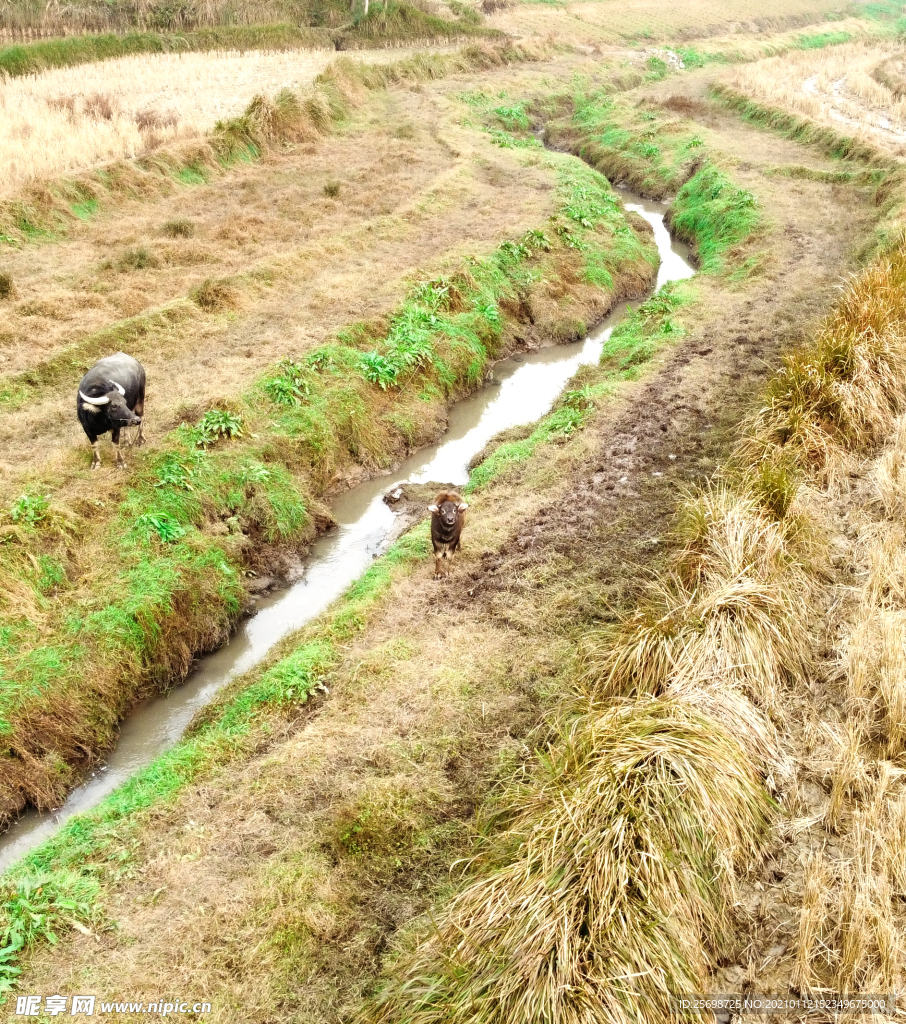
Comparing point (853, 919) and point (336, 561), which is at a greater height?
point (853, 919)

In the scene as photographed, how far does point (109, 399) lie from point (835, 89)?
134ft

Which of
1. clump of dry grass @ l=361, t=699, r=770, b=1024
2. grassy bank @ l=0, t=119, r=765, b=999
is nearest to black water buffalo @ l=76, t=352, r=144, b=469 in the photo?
grassy bank @ l=0, t=119, r=765, b=999

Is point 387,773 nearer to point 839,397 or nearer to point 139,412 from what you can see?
point 139,412

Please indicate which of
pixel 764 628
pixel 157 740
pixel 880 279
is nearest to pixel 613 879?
pixel 764 628

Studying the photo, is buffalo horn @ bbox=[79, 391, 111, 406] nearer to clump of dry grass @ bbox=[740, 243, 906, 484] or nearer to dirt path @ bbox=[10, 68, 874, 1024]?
dirt path @ bbox=[10, 68, 874, 1024]

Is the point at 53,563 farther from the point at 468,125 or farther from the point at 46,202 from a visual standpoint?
the point at 468,125

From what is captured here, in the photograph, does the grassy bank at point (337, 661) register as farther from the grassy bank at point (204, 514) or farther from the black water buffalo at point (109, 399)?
the black water buffalo at point (109, 399)

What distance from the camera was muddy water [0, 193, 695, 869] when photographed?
24.5ft

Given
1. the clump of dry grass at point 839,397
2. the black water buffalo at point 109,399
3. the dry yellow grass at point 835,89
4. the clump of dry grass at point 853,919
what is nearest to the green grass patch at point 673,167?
the dry yellow grass at point 835,89

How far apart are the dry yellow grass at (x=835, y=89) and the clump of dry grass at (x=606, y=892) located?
25957 millimetres

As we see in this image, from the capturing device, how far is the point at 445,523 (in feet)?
27.9

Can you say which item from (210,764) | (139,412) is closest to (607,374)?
(139,412)

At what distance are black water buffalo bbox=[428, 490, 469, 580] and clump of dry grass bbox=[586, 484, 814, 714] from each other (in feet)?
7.78

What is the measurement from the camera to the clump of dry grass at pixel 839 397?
335 inches
